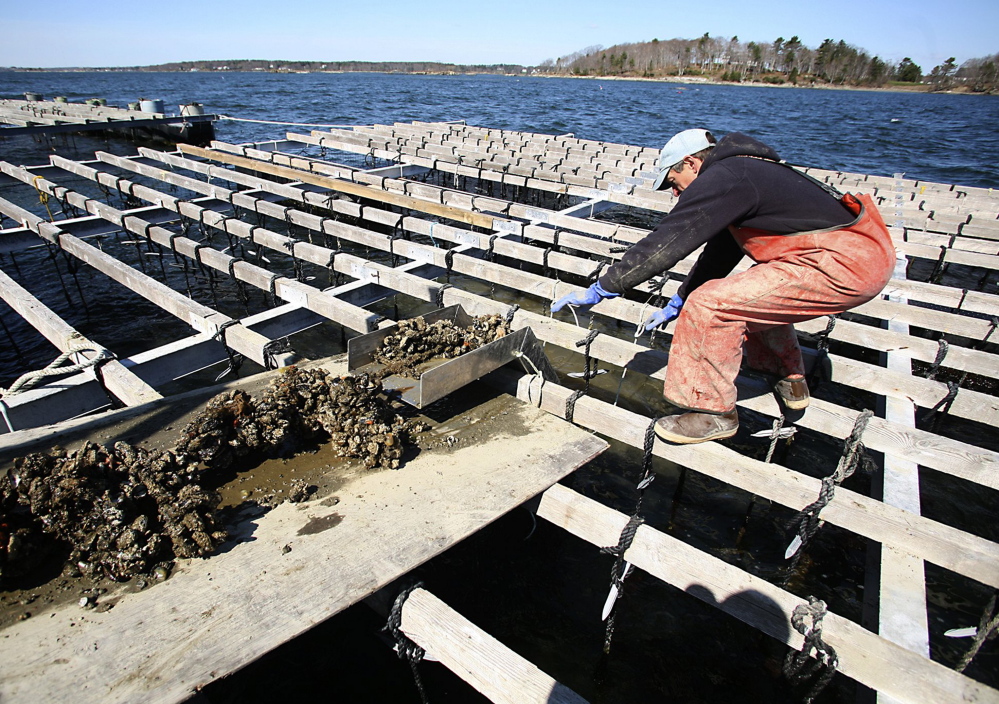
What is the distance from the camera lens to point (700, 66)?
14025 cm

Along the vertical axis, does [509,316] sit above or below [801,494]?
above

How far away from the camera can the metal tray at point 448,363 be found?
3439 mm

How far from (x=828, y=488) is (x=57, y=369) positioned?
5.18 meters

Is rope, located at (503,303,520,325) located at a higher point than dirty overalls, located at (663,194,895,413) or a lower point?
lower

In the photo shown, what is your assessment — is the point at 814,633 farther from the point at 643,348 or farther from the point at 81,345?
the point at 81,345

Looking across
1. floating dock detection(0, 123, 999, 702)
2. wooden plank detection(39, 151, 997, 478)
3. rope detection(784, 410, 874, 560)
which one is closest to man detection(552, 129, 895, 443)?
floating dock detection(0, 123, 999, 702)

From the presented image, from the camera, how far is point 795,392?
376 cm

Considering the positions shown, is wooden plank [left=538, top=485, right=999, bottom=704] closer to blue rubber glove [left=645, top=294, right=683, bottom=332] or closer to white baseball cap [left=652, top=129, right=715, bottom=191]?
blue rubber glove [left=645, top=294, right=683, bottom=332]

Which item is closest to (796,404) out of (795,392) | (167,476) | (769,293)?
(795,392)

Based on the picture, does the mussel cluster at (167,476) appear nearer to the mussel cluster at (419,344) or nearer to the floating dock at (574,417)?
the floating dock at (574,417)

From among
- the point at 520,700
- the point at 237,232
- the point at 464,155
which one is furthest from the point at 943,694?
the point at 464,155

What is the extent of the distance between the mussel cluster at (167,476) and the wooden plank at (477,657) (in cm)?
98

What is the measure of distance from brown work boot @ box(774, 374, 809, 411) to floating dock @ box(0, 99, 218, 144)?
24344 mm

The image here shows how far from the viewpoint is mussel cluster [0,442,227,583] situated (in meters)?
2.43
